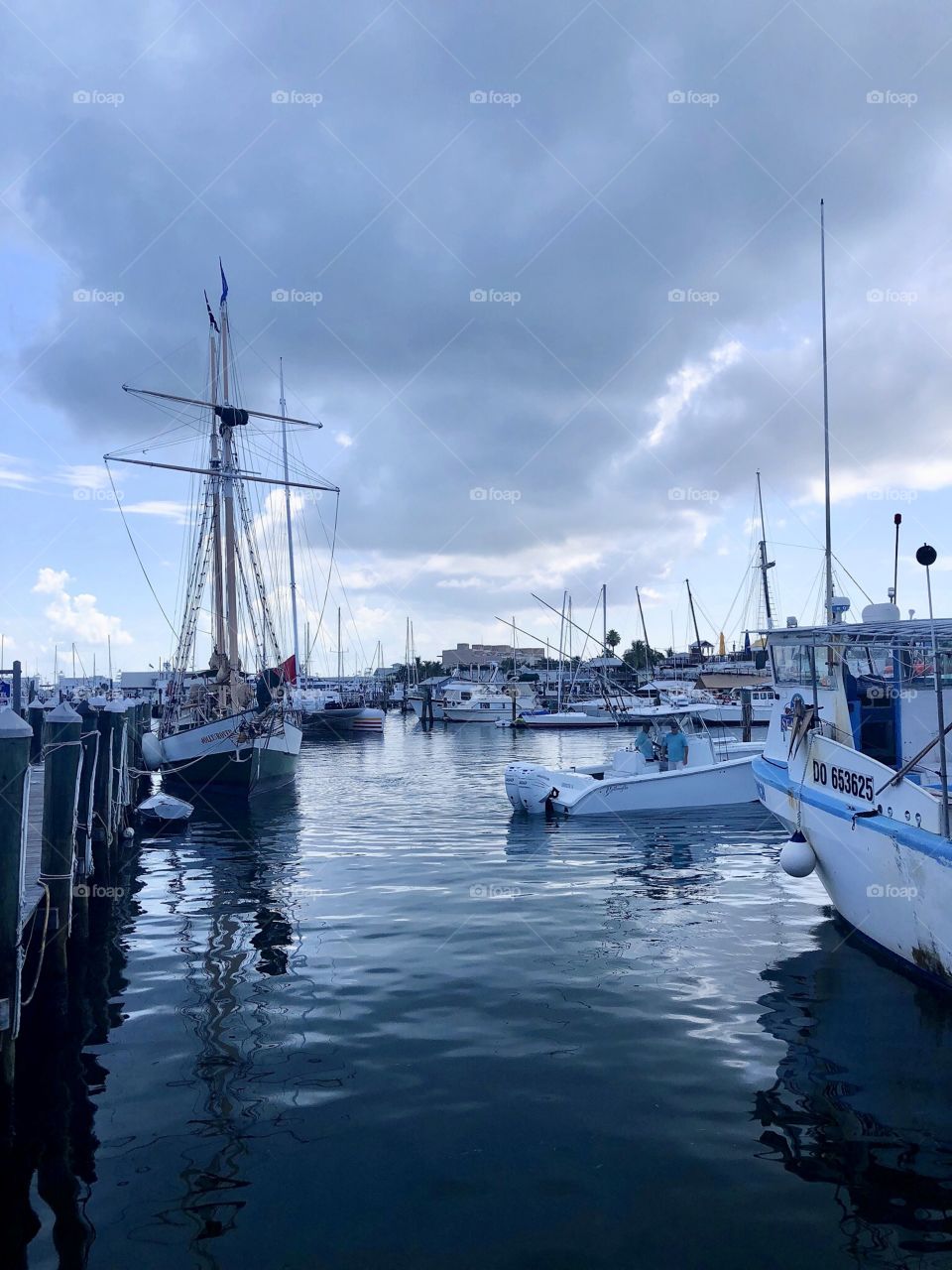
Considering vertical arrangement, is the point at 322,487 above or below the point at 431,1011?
above

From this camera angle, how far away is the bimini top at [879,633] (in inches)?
456

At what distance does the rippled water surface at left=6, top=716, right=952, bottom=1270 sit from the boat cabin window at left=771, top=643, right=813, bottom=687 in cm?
364

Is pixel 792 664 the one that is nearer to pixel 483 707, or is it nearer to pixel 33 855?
pixel 33 855

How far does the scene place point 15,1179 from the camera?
22.0 feet

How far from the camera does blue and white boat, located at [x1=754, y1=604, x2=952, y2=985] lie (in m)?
9.94

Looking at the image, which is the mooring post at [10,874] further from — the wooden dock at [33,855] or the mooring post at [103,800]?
the mooring post at [103,800]

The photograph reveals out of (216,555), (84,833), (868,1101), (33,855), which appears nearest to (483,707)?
(216,555)

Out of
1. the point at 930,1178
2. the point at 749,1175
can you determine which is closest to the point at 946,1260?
the point at 930,1178

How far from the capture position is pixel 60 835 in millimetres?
11938

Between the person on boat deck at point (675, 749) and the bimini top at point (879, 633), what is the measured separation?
12.1m

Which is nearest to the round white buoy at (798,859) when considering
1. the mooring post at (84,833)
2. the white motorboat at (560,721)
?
the mooring post at (84,833)

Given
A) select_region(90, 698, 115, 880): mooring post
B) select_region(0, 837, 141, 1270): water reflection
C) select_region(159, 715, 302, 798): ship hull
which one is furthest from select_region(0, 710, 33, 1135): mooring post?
select_region(159, 715, 302, 798): ship hull

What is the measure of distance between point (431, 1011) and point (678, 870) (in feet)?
27.8

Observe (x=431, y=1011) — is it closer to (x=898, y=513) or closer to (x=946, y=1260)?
(x=946, y=1260)
